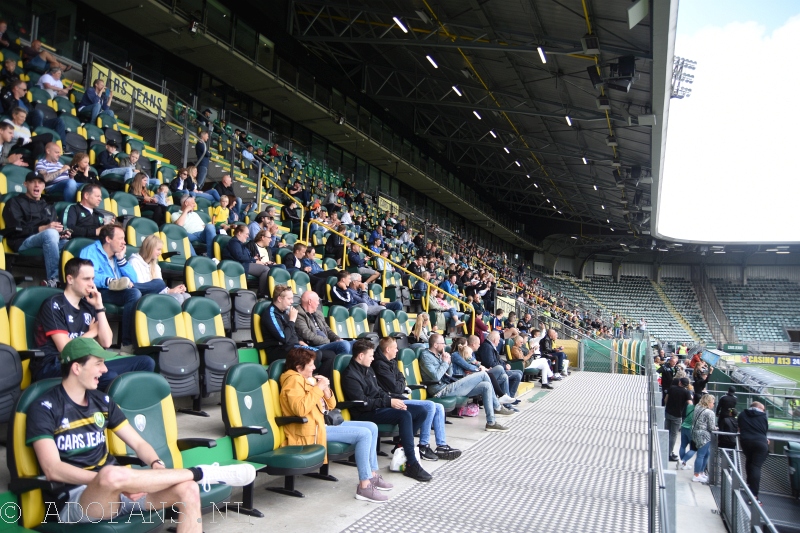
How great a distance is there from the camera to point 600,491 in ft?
14.8

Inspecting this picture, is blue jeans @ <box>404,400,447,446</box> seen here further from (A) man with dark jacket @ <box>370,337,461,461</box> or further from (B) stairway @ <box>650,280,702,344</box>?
(B) stairway @ <box>650,280,702,344</box>

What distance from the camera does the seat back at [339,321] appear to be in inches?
279

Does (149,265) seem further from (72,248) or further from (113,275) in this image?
(72,248)

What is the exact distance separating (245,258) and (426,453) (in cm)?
362

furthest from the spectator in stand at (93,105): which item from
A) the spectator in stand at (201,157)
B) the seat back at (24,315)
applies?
the seat back at (24,315)

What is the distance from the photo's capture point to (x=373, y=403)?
16.2 feet

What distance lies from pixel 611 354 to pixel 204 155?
10229mm

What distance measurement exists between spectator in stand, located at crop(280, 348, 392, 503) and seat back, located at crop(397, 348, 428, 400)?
2195 mm

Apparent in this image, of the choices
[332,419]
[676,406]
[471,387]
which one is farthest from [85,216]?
[676,406]

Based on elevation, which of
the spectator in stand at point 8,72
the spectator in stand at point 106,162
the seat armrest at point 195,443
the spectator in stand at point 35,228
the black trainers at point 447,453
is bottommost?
the black trainers at point 447,453

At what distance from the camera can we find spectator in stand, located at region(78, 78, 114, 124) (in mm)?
9273

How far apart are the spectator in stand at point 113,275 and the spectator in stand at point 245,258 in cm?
235

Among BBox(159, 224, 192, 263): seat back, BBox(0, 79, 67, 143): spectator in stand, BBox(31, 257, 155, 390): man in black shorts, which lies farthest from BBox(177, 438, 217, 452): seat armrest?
BBox(0, 79, 67, 143): spectator in stand

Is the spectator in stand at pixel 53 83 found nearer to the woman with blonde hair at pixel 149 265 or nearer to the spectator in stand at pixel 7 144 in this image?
the spectator in stand at pixel 7 144
